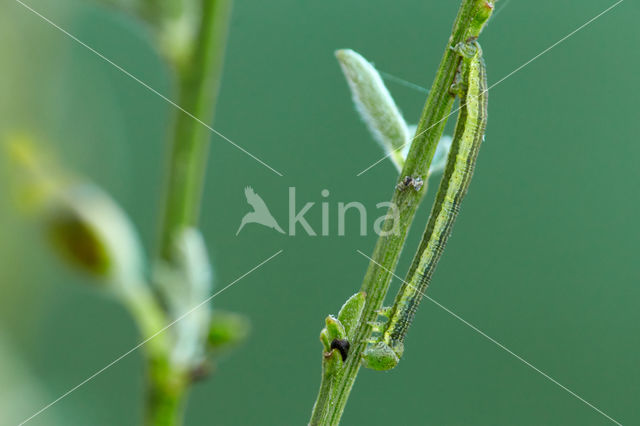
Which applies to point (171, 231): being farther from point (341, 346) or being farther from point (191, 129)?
point (341, 346)

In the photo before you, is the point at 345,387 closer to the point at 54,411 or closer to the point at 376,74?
the point at 376,74

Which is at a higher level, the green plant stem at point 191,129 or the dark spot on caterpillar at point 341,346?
the green plant stem at point 191,129

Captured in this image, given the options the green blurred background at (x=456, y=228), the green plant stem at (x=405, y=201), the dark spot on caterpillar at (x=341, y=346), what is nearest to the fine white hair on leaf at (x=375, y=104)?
the green plant stem at (x=405, y=201)

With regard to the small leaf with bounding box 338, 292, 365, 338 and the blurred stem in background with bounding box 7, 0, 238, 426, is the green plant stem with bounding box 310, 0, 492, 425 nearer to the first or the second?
the small leaf with bounding box 338, 292, 365, 338

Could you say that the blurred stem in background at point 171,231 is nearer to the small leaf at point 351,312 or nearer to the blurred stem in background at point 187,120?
the blurred stem in background at point 187,120

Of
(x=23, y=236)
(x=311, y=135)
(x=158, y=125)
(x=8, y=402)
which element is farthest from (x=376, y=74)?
(x=158, y=125)

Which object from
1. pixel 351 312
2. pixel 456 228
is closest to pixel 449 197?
pixel 351 312

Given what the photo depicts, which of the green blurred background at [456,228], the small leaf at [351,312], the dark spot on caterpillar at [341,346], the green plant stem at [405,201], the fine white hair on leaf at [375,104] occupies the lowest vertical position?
the dark spot on caterpillar at [341,346]

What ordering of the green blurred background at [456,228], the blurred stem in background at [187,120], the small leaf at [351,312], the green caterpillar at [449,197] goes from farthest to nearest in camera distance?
the green blurred background at [456,228] → the green caterpillar at [449,197] → the blurred stem in background at [187,120] → the small leaf at [351,312]
